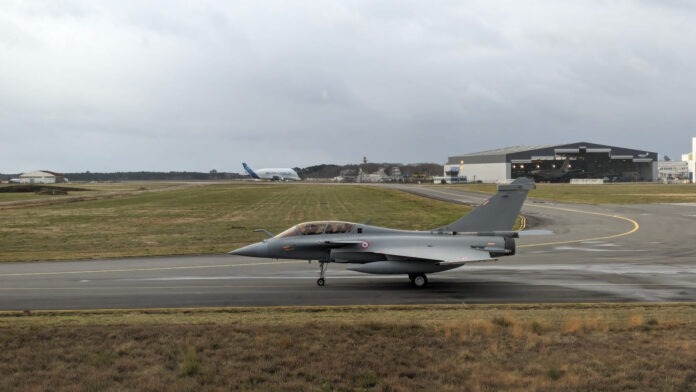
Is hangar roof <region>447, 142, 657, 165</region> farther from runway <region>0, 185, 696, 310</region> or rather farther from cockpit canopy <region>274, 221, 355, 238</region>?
cockpit canopy <region>274, 221, 355, 238</region>

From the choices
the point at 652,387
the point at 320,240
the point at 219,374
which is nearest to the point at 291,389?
the point at 219,374

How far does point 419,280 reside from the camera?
778 inches

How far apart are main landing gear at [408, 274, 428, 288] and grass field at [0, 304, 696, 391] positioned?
482cm

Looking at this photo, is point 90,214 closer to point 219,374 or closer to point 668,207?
point 219,374

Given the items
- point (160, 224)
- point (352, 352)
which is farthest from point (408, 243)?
point (160, 224)

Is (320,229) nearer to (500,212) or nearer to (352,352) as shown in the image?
(500,212)

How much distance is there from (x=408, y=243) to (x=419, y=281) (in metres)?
1.50

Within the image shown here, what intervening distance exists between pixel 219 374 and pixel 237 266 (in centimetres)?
1560

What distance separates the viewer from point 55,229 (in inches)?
1642

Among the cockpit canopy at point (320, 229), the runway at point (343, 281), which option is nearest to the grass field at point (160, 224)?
the runway at point (343, 281)

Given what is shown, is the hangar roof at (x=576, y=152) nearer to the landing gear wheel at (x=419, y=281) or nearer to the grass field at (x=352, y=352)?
the landing gear wheel at (x=419, y=281)

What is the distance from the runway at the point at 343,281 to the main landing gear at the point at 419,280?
329 millimetres

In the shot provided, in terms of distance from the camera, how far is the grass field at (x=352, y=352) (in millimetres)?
9188

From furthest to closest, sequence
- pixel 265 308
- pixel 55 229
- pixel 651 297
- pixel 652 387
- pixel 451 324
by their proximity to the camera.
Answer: pixel 55 229
pixel 651 297
pixel 265 308
pixel 451 324
pixel 652 387
